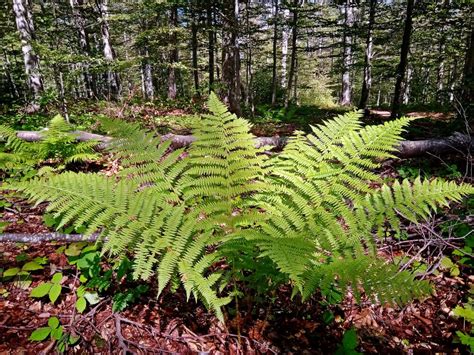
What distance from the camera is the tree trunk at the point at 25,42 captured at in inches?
334

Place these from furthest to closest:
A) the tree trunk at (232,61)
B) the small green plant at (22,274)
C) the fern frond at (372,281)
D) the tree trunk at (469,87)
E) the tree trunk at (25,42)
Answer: the tree trunk at (25,42)
the tree trunk at (232,61)
the tree trunk at (469,87)
the small green plant at (22,274)
the fern frond at (372,281)

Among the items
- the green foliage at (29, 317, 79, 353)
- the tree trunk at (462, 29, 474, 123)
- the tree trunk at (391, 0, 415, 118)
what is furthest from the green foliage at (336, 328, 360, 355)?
the tree trunk at (391, 0, 415, 118)

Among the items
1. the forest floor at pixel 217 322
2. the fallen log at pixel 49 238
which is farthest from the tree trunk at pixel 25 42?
the forest floor at pixel 217 322

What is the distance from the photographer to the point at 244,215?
5.90 ft

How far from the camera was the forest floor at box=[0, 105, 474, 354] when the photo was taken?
1658 mm

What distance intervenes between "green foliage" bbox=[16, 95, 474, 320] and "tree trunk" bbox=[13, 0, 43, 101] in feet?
28.4

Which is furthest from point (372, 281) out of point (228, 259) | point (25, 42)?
point (25, 42)

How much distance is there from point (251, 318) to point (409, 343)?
1.04 metres

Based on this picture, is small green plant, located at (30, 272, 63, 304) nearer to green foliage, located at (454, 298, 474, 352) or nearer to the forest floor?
the forest floor

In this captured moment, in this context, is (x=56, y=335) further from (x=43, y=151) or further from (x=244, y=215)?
(x=43, y=151)

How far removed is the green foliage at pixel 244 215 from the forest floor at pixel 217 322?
0.69 ft

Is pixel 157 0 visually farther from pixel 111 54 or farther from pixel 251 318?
pixel 251 318

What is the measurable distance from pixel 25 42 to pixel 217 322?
992 cm

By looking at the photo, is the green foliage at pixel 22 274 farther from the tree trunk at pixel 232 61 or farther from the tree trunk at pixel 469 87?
the tree trunk at pixel 469 87
